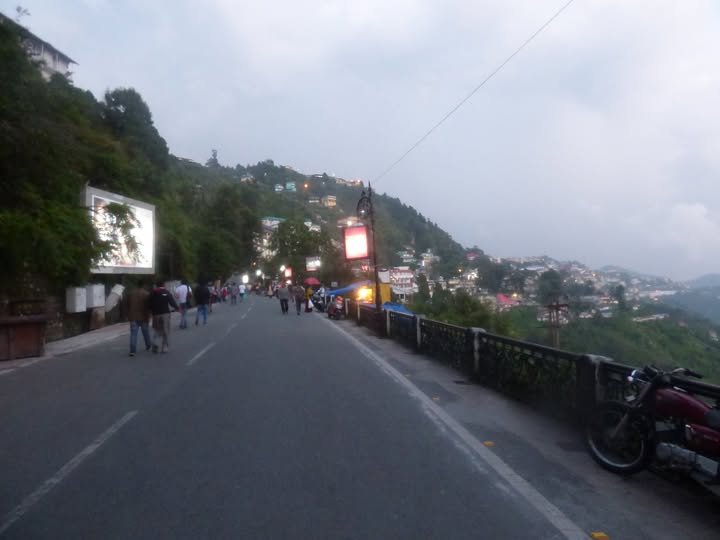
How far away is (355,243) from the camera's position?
3269cm

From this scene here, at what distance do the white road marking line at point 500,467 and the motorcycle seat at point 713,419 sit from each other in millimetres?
1329

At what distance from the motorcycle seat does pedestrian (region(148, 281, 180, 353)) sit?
37.9 feet

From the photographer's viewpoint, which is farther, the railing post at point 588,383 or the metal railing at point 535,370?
the railing post at point 588,383

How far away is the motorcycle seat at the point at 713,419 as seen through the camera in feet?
15.1

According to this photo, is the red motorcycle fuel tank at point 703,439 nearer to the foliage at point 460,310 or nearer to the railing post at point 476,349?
the railing post at point 476,349

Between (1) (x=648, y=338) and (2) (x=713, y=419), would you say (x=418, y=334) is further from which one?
(2) (x=713, y=419)

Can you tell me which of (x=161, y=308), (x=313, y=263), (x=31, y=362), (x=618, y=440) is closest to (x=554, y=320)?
(x=618, y=440)

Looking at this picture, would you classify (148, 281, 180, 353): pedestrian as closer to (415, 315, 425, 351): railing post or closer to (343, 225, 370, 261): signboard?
(415, 315, 425, 351): railing post

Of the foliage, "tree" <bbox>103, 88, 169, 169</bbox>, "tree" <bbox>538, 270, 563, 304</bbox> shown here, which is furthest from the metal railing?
"tree" <bbox>103, 88, 169, 169</bbox>

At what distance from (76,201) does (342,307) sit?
51.6ft

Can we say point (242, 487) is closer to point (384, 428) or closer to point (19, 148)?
point (384, 428)

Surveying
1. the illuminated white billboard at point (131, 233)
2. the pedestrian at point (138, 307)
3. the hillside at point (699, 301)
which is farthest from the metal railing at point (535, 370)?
the illuminated white billboard at point (131, 233)

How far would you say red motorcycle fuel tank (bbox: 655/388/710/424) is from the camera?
483 cm

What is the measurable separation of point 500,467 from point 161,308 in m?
10.2
